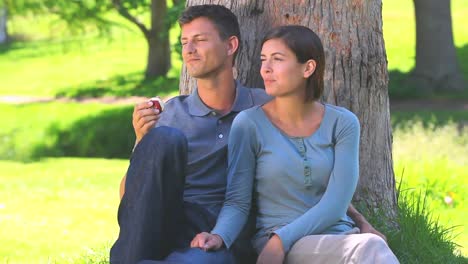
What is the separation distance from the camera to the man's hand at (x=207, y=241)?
13.6 ft

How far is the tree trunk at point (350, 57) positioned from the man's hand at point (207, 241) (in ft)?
4.66

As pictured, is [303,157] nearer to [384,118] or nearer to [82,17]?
[384,118]

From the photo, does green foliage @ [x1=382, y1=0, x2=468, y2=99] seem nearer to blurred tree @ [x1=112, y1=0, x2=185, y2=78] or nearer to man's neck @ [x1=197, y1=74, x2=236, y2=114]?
blurred tree @ [x1=112, y1=0, x2=185, y2=78]

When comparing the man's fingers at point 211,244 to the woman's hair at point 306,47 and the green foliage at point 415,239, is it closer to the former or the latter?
the woman's hair at point 306,47

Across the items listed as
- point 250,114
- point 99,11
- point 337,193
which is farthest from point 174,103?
point 99,11

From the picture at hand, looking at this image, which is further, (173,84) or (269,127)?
(173,84)

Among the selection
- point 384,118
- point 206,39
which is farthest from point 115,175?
point 206,39

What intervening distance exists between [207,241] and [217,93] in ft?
2.64

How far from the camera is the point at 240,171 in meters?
4.33

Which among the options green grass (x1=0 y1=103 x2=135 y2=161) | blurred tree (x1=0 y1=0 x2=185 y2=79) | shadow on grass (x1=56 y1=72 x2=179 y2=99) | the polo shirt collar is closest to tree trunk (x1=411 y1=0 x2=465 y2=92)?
blurred tree (x1=0 y1=0 x2=185 y2=79)

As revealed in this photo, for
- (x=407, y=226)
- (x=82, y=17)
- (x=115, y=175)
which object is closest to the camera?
(x=407, y=226)

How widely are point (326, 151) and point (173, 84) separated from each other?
18.6 m

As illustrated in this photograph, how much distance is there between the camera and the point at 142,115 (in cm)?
436

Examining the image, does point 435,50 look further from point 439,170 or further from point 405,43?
point 439,170
